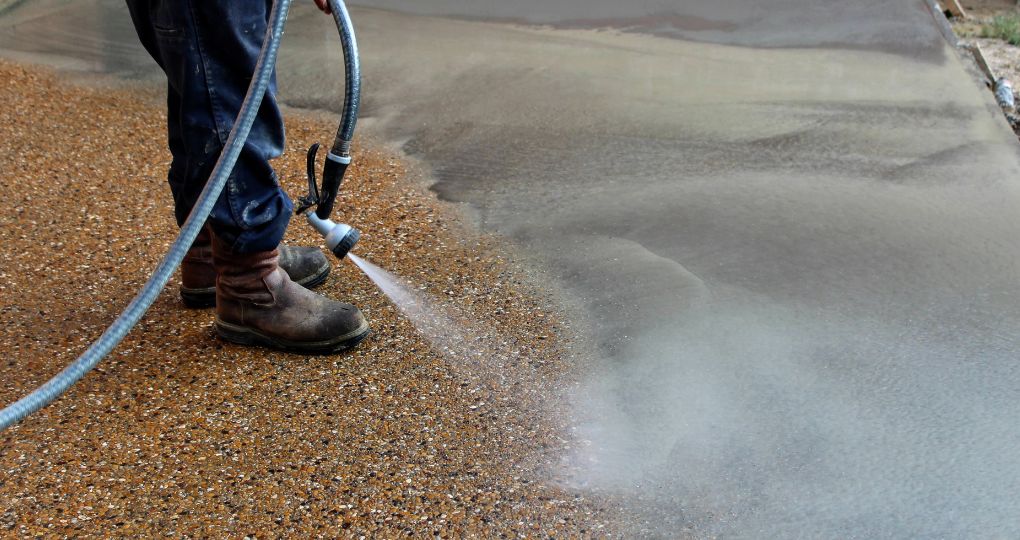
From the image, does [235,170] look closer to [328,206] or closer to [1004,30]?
[328,206]

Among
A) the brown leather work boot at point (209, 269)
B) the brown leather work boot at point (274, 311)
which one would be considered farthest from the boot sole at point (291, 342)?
the brown leather work boot at point (209, 269)

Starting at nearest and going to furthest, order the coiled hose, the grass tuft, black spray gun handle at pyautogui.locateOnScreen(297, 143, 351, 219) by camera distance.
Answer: the coiled hose
black spray gun handle at pyautogui.locateOnScreen(297, 143, 351, 219)
the grass tuft

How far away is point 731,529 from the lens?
1581 millimetres

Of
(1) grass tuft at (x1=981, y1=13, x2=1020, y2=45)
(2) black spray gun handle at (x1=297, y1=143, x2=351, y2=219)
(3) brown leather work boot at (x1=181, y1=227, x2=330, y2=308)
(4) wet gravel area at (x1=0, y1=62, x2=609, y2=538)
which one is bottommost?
(4) wet gravel area at (x1=0, y1=62, x2=609, y2=538)

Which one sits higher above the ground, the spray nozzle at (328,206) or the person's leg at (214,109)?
the person's leg at (214,109)

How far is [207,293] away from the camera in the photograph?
218 cm

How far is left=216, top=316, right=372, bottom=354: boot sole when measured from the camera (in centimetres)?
200

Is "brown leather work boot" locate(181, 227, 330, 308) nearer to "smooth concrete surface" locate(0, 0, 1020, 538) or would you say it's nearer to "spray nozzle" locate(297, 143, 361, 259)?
"spray nozzle" locate(297, 143, 361, 259)

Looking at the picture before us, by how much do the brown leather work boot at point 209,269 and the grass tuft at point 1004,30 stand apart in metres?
3.62

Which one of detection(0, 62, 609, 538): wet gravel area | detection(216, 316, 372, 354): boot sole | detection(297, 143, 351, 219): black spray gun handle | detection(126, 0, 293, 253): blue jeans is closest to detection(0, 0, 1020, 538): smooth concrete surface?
detection(0, 62, 609, 538): wet gravel area

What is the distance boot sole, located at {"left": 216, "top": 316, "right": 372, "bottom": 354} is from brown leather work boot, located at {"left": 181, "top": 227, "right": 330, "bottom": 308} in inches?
6.1

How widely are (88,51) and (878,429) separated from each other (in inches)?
125

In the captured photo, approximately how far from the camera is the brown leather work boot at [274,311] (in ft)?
6.49

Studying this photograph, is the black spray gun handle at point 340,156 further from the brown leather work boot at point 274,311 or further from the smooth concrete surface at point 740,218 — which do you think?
the smooth concrete surface at point 740,218
